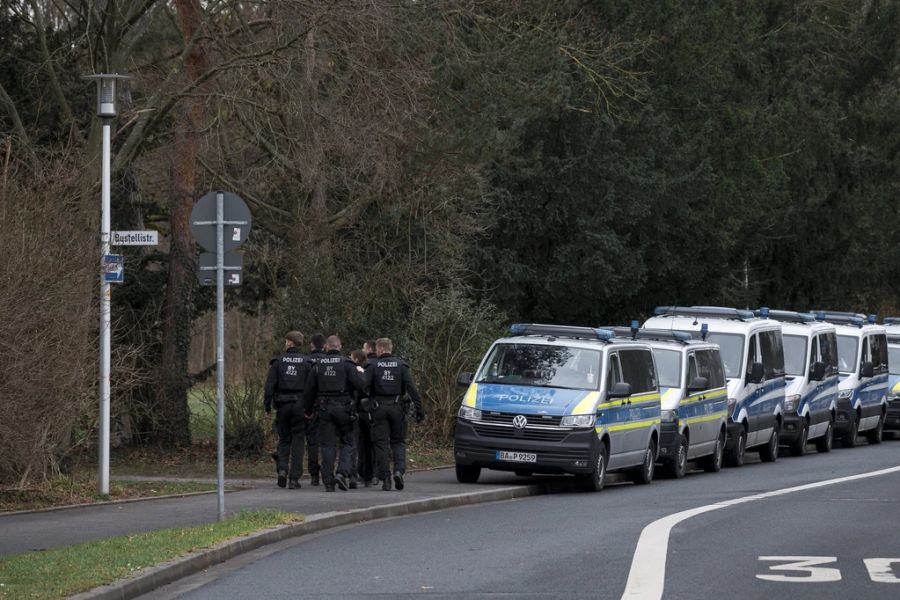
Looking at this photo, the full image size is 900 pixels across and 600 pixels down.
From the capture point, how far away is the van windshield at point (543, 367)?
68.5 ft

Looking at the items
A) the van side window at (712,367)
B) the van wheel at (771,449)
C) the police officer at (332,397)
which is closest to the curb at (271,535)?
the police officer at (332,397)

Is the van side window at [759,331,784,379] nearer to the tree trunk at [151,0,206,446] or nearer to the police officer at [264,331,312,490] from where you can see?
the tree trunk at [151,0,206,446]

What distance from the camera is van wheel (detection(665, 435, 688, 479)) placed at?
77.7 ft

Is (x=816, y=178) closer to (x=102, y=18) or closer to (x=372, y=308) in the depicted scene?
(x=372, y=308)

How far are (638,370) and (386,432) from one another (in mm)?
4359

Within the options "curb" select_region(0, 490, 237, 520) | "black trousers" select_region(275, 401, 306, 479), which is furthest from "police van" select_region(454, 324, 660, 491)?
"curb" select_region(0, 490, 237, 520)

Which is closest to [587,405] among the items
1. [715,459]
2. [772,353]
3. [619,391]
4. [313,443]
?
[619,391]

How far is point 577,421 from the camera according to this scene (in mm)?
20078

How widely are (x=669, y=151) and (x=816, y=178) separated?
46.1 ft

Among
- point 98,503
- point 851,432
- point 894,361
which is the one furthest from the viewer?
point 894,361

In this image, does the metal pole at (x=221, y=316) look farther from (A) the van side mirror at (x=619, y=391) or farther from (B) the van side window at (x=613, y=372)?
(B) the van side window at (x=613, y=372)

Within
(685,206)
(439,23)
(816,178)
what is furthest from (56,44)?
(816,178)

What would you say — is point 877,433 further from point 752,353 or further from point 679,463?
point 679,463

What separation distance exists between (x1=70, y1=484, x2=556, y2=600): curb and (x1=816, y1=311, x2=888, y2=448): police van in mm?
13269
